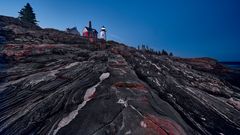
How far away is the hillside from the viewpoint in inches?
232

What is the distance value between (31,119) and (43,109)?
2.24ft

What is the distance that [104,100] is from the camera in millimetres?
7277

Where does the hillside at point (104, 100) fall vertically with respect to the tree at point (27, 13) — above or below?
below

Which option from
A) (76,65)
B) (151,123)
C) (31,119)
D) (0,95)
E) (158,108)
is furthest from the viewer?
(76,65)

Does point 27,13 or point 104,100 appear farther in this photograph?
A: point 27,13

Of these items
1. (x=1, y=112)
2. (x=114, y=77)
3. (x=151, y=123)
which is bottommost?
(x=1, y=112)

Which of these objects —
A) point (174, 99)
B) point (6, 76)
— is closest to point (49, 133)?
point (174, 99)

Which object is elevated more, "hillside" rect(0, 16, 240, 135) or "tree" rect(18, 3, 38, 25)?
"tree" rect(18, 3, 38, 25)

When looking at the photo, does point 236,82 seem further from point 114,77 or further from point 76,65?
point 76,65

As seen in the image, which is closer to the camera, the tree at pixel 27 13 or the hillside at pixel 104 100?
the hillside at pixel 104 100

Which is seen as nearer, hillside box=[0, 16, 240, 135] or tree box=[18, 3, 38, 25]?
hillside box=[0, 16, 240, 135]

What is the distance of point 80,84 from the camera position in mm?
9359

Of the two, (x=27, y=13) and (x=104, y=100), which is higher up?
(x=27, y=13)

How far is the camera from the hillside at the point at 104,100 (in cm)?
590
